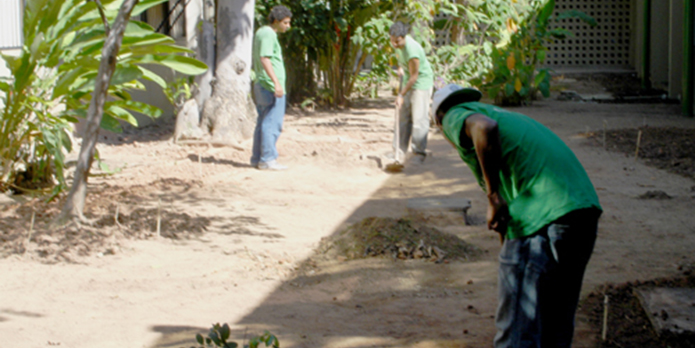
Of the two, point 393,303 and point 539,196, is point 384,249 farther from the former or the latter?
point 539,196

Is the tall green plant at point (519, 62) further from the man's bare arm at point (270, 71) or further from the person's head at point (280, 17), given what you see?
the man's bare arm at point (270, 71)

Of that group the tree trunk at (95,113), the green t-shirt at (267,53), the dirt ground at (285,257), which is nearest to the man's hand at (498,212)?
the dirt ground at (285,257)

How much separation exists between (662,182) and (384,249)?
12.1 ft

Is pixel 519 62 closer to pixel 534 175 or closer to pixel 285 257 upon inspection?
pixel 285 257

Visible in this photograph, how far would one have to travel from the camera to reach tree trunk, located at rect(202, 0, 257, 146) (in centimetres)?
918

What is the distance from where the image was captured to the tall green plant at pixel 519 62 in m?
12.7

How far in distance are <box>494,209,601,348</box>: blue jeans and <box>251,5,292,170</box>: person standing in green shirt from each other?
17.1ft

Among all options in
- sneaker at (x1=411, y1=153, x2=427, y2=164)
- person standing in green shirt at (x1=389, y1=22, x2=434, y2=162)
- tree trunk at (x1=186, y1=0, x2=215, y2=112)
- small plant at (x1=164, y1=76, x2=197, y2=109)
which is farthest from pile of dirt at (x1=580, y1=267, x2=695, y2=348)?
small plant at (x1=164, y1=76, x2=197, y2=109)

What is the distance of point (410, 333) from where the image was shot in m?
3.36

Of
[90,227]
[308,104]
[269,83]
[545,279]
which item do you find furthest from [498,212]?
[308,104]

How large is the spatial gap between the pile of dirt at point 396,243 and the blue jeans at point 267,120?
276cm

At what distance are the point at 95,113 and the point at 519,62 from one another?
9.29 meters

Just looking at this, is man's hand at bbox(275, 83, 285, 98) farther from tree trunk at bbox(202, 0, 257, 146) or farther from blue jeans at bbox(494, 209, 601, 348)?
blue jeans at bbox(494, 209, 601, 348)

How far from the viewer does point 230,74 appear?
9273mm
